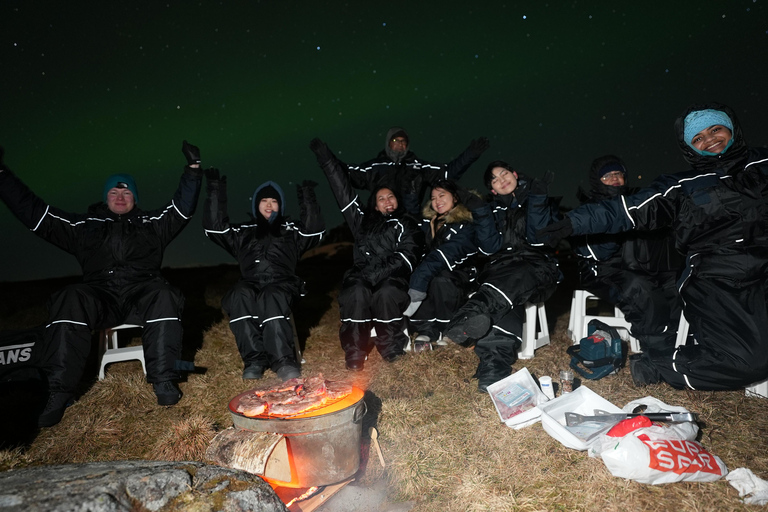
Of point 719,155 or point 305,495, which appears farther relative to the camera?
point 719,155

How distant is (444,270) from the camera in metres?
5.02

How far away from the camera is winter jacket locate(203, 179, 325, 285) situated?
497 cm

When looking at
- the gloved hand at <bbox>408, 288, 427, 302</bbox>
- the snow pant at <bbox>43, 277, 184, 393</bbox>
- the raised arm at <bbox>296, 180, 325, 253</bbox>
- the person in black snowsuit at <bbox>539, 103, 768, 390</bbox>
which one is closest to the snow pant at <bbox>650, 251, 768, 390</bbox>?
the person in black snowsuit at <bbox>539, 103, 768, 390</bbox>

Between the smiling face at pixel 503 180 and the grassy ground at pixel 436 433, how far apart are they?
1.73m

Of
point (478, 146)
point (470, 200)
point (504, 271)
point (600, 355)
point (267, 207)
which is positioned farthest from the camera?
point (478, 146)

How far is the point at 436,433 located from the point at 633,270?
8.54 feet

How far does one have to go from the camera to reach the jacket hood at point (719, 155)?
3.71m

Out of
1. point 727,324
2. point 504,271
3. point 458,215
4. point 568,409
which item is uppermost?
point 458,215

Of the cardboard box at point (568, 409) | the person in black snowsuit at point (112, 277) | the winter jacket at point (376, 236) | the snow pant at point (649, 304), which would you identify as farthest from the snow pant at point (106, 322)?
the snow pant at point (649, 304)

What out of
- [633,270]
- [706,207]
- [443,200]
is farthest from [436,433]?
[706,207]

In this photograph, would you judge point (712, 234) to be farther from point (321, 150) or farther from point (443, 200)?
point (321, 150)

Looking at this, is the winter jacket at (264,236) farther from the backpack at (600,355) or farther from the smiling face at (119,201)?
the backpack at (600,355)

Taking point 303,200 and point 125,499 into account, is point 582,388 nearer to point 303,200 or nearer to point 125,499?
Answer: point 125,499

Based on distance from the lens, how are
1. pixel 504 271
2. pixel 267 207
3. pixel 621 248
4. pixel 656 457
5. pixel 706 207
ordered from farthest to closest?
pixel 267 207
pixel 621 248
pixel 504 271
pixel 706 207
pixel 656 457
